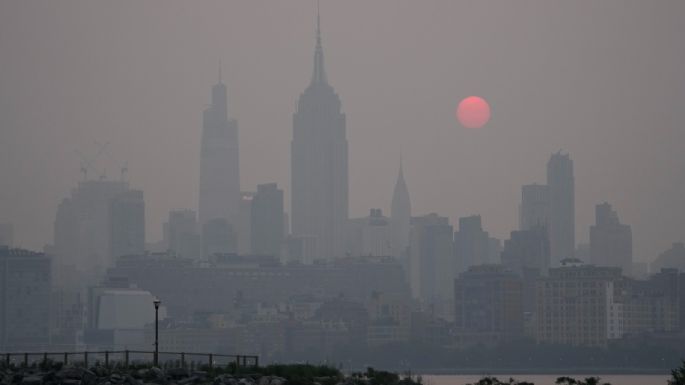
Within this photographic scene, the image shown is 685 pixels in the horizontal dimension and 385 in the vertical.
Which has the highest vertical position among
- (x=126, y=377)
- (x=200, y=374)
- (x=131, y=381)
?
(x=200, y=374)

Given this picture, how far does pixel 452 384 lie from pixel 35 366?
5154 inches

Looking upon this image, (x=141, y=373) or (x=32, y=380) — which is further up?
(x=141, y=373)

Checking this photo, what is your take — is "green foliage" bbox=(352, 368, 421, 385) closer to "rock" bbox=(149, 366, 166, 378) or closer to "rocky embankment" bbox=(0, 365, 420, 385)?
"rocky embankment" bbox=(0, 365, 420, 385)

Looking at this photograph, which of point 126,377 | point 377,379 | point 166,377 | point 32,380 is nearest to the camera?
point 32,380

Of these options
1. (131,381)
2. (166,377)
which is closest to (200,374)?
(166,377)

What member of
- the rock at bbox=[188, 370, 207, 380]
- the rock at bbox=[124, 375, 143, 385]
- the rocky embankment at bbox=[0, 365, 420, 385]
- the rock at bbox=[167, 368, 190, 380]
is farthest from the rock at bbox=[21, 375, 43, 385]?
the rock at bbox=[188, 370, 207, 380]

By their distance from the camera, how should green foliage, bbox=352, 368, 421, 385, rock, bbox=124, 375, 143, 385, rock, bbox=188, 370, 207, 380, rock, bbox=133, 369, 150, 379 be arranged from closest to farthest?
rock, bbox=124, 375, 143, 385 → rock, bbox=133, 369, 150, 379 → rock, bbox=188, 370, 207, 380 → green foliage, bbox=352, 368, 421, 385

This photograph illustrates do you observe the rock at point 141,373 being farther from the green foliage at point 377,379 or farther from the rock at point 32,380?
the green foliage at point 377,379

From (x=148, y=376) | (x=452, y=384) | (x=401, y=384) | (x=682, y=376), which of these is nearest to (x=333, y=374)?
(x=401, y=384)

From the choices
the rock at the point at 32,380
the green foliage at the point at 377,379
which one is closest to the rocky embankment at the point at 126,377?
the rock at the point at 32,380

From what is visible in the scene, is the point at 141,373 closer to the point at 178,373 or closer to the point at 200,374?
the point at 178,373

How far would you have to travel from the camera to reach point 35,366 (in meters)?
65.8

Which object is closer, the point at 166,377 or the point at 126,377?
the point at 126,377

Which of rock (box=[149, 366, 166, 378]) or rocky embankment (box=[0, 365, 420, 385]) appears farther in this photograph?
rock (box=[149, 366, 166, 378])
